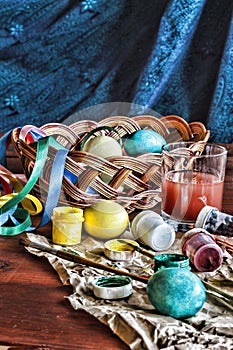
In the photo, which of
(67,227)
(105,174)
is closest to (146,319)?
(67,227)

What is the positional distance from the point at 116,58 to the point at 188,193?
1.66 meters

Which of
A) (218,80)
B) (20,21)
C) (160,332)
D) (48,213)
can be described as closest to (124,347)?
(160,332)

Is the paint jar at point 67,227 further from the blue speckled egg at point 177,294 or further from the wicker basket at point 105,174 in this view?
the blue speckled egg at point 177,294

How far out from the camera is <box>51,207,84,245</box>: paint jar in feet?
3.32

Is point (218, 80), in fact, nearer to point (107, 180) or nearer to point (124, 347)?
point (107, 180)

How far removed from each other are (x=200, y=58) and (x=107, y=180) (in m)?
1.52

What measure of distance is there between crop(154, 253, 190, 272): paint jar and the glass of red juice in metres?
0.20

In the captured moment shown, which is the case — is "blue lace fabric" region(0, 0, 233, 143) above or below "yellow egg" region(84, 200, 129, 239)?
above

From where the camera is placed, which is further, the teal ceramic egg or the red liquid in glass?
the teal ceramic egg

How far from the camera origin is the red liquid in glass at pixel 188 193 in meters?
1.06

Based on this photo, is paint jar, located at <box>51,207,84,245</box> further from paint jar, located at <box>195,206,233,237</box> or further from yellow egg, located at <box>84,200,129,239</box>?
paint jar, located at <box>195,206,233,237</box>

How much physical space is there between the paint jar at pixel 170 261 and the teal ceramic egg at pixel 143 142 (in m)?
0.44

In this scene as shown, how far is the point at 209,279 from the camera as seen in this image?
0.88 meters

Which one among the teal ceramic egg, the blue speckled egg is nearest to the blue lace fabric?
the teal ceramic egg
